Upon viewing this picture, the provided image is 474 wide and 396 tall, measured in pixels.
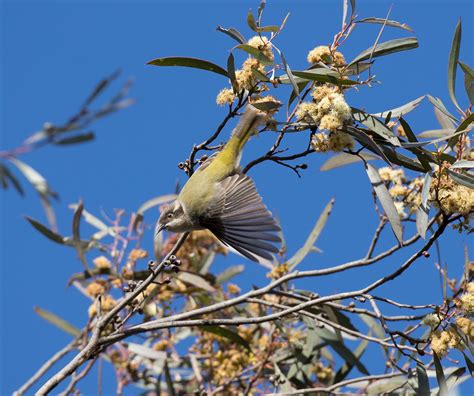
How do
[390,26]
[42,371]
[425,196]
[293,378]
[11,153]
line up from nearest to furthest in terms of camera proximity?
1. [11,153]
2. [425,196]
3. [390,26]
4. [42,371]
5. [293,378]

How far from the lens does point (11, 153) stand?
153 centimetres

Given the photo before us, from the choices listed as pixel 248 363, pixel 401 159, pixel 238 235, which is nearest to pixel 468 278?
pixel 401 159

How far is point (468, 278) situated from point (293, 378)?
3.92ft

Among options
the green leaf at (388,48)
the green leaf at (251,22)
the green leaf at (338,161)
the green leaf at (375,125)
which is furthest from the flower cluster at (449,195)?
the green leaf at (251,22)

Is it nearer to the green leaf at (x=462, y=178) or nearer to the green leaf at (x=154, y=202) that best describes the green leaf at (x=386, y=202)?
the green leaf at (x=462, y=178)

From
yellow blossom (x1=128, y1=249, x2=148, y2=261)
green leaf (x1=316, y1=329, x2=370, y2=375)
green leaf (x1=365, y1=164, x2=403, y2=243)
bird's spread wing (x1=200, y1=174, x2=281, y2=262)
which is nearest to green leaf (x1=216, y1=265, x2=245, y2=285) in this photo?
yellow blossom (x1=128, y1=249, x2=148, y2=261)

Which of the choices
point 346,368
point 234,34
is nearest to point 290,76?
point 234,34

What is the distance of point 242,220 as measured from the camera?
281cm

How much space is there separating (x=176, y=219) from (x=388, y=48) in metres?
1.09

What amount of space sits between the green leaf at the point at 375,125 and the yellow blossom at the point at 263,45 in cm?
34

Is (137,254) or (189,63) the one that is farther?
(137,254)

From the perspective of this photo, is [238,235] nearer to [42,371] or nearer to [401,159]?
[401,159]

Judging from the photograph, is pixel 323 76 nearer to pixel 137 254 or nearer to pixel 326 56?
pixel 326 56

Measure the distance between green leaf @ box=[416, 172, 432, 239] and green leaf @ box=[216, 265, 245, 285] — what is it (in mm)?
1740
